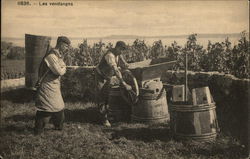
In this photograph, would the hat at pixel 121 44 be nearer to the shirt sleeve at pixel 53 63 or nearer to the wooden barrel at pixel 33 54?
the shirt sleeve at pixel 53 63

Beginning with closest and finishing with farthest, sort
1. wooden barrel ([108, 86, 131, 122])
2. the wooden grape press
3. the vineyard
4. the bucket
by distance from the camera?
the bucket, the vineyard, the wooden grape press, wooden barrel ([108, 86, 131, 122])

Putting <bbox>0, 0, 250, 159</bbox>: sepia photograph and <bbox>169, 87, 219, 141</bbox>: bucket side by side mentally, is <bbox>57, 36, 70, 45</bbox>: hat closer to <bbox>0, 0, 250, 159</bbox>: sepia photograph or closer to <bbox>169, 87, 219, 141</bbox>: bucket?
<bbox>0, 0, 250, 159</bbox>: sepia photograph

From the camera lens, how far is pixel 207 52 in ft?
23.1

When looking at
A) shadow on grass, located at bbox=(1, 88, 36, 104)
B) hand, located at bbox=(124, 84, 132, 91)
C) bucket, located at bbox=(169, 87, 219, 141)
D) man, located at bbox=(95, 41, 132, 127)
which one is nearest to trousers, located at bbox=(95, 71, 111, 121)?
man, located at bbox=(95, 41, 132, 127)

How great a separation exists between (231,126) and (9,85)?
14.0 ft

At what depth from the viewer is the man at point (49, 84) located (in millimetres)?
5879

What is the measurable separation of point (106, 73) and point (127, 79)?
444mm

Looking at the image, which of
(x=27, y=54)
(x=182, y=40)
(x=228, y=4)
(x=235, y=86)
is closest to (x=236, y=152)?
(x=235, y=86)

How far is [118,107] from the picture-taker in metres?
7.01

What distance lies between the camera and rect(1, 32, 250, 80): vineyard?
19.9 feet

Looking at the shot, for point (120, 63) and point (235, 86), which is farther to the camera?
point (120, 63)

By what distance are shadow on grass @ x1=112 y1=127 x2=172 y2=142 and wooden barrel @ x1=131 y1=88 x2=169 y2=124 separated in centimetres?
34

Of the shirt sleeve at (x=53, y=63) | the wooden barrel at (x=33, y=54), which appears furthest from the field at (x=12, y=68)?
the shirt sleeve at (x=53, y=63)

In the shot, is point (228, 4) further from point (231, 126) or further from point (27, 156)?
point (27, 156)
